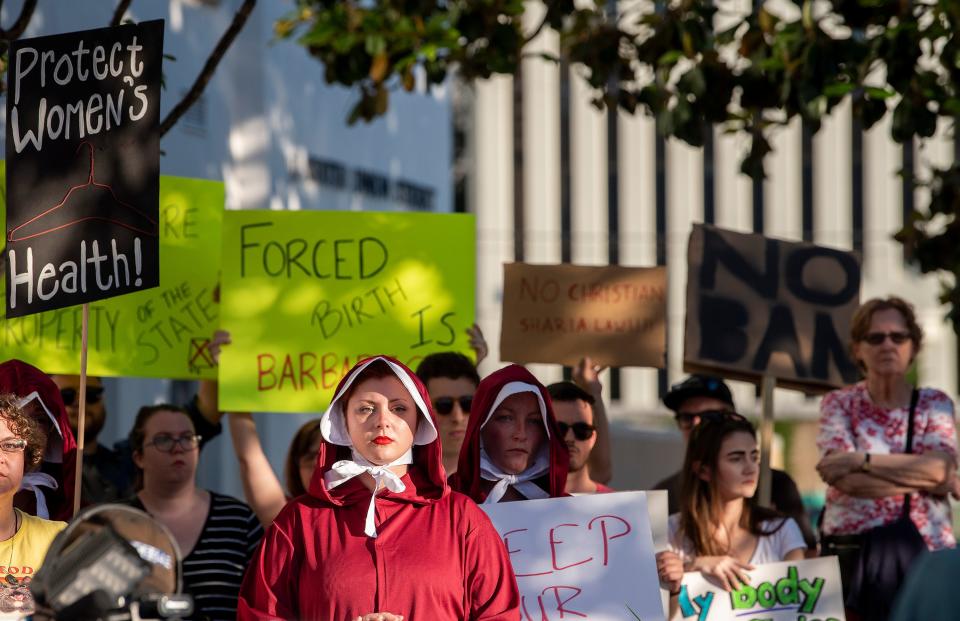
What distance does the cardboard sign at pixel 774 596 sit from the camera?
5.46m

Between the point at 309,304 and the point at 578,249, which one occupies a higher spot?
the point at 578,249

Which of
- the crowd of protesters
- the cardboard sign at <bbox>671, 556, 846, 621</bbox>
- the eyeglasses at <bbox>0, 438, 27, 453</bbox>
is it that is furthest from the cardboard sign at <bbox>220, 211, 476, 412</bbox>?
the eyeglasses at <bbox>0, 438, 27, 453</bbox>

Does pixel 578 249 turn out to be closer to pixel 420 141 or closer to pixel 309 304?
pixel 420 141

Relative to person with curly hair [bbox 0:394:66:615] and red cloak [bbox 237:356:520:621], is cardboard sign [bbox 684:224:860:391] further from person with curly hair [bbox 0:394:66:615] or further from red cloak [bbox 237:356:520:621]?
person with curly hair [bbox 0:394:66:615]

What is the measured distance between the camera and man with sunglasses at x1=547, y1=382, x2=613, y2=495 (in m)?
5.75

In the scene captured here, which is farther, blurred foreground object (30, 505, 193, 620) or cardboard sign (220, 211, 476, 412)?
cardboard sign (220, 211, 476, 412)

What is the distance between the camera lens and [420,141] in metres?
16.9

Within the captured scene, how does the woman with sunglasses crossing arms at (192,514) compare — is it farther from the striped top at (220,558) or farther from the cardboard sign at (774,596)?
the cardboard sign at (774,596)

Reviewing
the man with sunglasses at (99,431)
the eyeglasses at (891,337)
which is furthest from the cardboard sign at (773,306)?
the man with sunglasses at (99,431)

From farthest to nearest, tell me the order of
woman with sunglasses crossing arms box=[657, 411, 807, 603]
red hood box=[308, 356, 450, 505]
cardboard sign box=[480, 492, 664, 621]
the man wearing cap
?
the man wearing cap < woman with sunglasses crossing arms box=[657, 411, 807, 603] < cardboard sign box=[480, 492, 664, 621] < red hood box=[308, 356, 450, 505]

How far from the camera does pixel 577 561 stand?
4965mm

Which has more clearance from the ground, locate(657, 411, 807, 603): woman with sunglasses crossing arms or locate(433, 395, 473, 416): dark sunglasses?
locate(433, 395, 473, 416): dark sunglasses

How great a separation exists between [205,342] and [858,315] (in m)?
2.58

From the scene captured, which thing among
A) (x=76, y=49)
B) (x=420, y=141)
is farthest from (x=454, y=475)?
(x=420, y=141)
